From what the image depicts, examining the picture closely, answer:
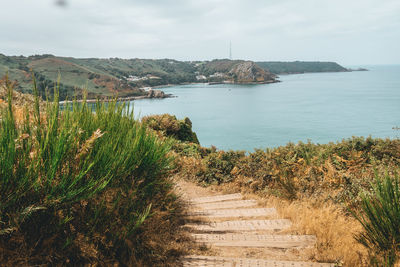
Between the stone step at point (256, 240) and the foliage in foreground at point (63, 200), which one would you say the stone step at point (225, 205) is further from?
the foliage in foreground at point (63, 200)

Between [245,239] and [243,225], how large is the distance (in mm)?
417

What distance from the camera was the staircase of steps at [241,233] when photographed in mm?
2641

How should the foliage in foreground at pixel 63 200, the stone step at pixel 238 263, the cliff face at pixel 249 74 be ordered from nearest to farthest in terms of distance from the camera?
the foliage in foreground at pixel 63 200
the stone step at pixel 238 263
the cliff face at pixel 249 74

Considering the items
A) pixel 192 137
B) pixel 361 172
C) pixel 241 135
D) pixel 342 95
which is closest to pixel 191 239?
pixel 361 172

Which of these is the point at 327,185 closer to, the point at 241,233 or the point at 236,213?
the point at 236,213

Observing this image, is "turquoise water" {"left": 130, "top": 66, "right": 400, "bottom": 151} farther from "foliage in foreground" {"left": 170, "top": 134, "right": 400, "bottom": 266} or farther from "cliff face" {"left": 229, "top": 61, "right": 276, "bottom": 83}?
"cliff face" {"left": 229, "top": 61, "right": 276, "bottom": 83}

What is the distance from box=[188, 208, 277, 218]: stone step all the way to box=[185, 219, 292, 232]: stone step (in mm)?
317

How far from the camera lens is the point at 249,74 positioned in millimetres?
174250

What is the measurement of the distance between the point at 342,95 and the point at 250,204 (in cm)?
12294

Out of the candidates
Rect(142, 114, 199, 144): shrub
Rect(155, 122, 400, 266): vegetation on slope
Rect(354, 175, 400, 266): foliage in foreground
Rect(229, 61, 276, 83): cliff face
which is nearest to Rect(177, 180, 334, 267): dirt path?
Rect(155, 122, 400, 266): vegetation on slope

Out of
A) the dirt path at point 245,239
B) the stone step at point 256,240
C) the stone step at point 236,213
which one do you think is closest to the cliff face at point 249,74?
Answer: the stone step at point 236,213

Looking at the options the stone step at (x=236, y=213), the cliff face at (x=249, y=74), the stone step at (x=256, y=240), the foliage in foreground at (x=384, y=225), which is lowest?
the stone step at (x=236, y=213)

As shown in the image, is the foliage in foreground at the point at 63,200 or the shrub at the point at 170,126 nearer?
the foliage in foreground at the point at 63,200

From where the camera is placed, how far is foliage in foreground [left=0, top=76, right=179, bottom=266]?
2021 millimetres
